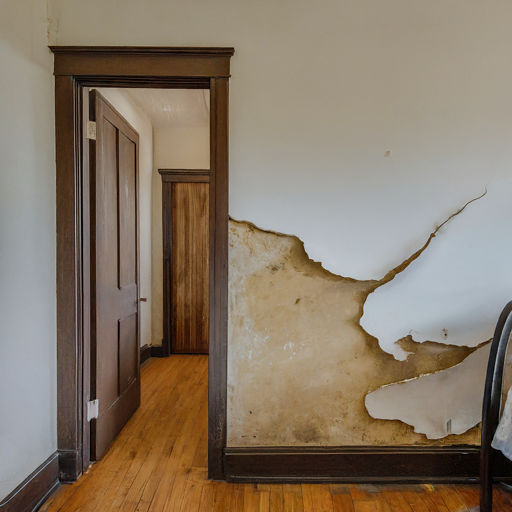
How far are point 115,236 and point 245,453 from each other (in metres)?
1.45

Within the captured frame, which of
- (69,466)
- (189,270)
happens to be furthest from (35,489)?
(189,270)

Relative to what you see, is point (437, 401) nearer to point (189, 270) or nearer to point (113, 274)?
point (113, 274)

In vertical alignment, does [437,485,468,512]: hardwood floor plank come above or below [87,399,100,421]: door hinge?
below

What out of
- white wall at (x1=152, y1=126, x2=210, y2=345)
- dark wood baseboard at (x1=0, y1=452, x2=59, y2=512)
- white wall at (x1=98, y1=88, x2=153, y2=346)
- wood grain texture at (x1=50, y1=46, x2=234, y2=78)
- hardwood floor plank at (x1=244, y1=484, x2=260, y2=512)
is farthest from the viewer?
white wall at (x1=152, y1=126, x2=210, y2=345)

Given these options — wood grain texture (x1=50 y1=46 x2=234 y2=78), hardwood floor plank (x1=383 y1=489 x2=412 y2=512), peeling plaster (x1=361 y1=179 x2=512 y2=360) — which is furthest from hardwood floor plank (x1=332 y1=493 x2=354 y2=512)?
wood grain texture (x1=50 y1=46 x2=234 y2=78)

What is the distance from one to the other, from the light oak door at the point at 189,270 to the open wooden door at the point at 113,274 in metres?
1.38

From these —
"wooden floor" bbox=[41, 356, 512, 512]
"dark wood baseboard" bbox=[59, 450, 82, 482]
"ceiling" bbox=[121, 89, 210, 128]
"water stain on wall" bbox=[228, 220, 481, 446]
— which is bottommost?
"wooden floor" bbox=[41, 356, 512, 512]

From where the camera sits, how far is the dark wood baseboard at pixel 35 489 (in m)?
1.41

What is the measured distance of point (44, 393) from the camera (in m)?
1.66

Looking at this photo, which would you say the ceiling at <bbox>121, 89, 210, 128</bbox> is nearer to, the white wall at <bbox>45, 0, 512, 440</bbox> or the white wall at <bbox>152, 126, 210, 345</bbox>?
the white wall at <bbox>152, 126, 210, 345</bbox>

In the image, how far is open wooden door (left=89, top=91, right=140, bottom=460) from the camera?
1.86 m

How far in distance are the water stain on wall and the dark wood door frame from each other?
0.09m

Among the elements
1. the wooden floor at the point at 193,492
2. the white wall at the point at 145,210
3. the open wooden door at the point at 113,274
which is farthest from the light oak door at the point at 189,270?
the wooden floor at the point at 193,492

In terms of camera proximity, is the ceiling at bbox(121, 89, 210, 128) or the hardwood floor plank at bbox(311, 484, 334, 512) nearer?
the hardwood floor plank at bbox(311, 484, 334, 512)
